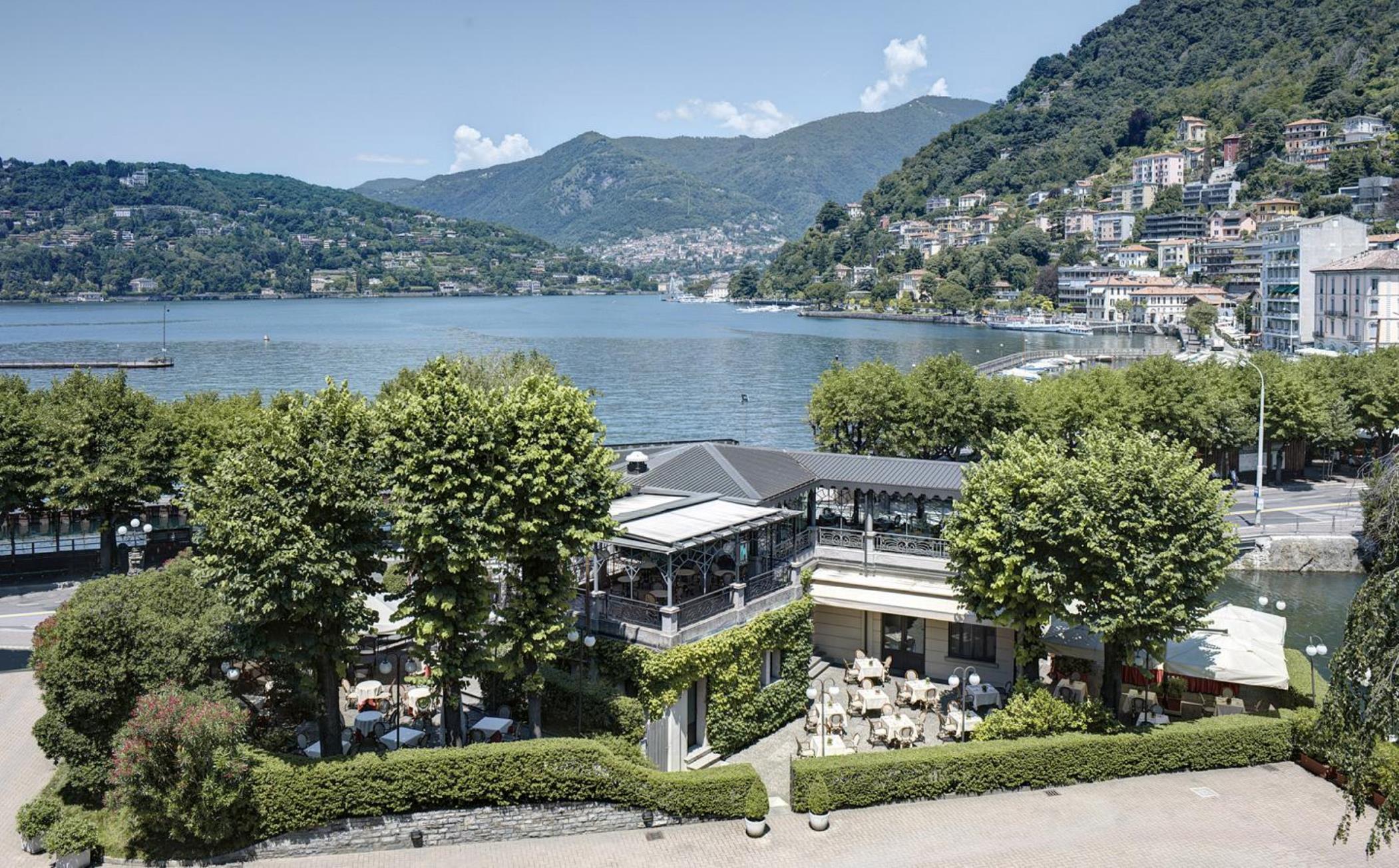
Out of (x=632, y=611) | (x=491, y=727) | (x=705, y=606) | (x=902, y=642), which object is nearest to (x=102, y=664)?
(x=491, y=727)

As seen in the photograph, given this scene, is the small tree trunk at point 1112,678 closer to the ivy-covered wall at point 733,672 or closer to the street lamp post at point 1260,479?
the ivy-covered wall at point 733,672

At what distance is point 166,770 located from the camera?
14445 millimetres

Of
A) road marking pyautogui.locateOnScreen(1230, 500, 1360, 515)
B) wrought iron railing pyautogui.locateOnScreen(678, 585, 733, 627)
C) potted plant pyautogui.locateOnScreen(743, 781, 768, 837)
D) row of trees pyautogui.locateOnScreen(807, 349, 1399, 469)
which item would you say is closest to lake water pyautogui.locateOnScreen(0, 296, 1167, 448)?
row of trees pyautogui.locateOnScreen(807, 349, 1399, 469)

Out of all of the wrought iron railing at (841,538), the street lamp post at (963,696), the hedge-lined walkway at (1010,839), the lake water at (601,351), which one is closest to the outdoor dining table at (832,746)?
the hedge-lined walkway at (1010,839)

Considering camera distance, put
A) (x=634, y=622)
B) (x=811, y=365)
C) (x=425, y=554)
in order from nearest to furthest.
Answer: (x=425, y=554) < (x=634, y=622) < (x=811, y=365)

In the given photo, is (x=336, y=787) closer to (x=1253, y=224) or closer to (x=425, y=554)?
(x=425, y=554)

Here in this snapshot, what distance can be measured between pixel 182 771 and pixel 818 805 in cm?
918

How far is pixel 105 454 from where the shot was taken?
27672 mm

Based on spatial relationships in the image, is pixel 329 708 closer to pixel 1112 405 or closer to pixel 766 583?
pixel 766 583

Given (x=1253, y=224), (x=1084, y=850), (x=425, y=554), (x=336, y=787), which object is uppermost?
(x=1253, y=224)

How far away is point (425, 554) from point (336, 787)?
11.9ft

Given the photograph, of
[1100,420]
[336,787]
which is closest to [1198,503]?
[336,787]

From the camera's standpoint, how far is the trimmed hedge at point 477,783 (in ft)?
49.8

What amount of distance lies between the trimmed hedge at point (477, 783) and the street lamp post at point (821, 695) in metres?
2.70
